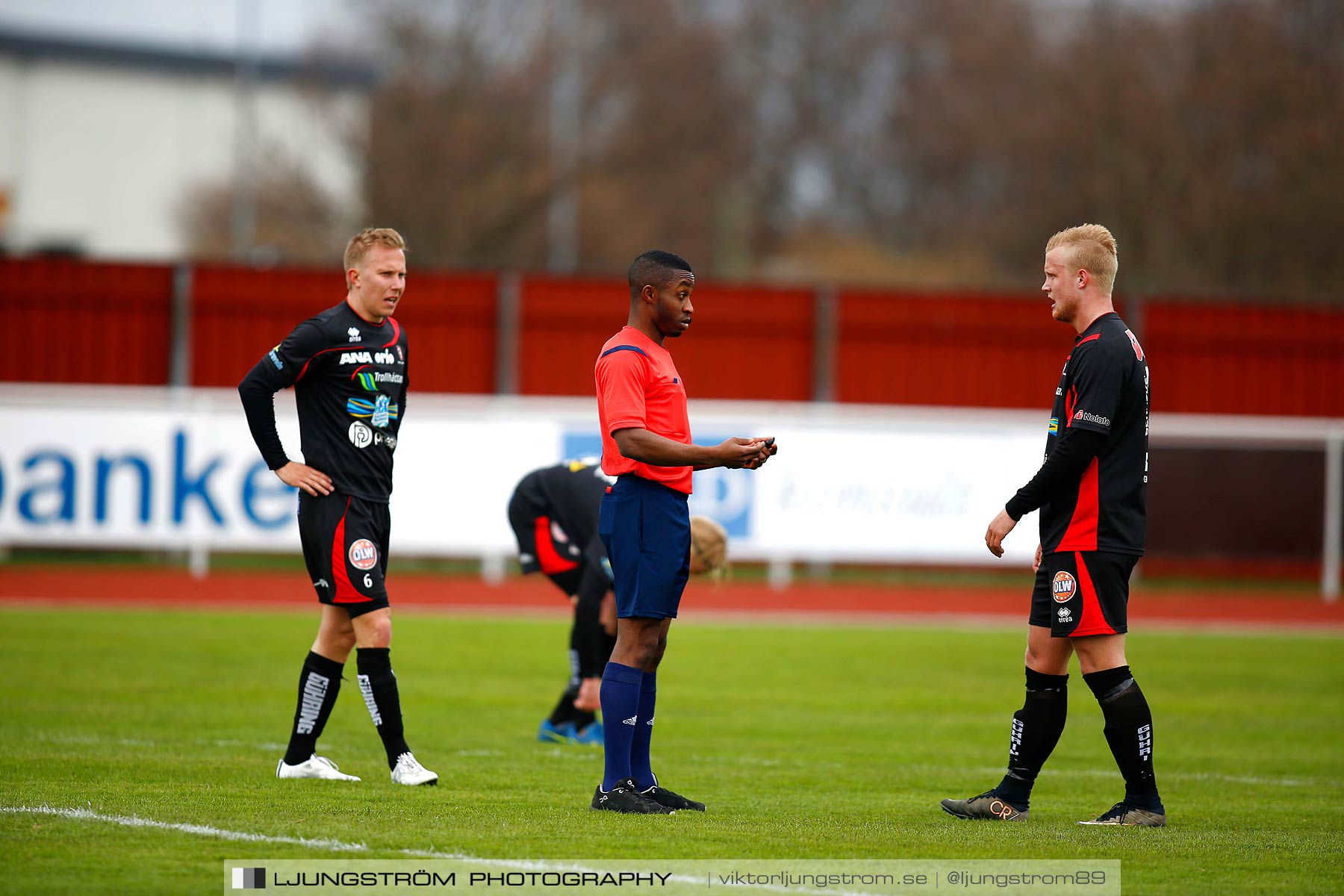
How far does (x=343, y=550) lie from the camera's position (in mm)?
6691

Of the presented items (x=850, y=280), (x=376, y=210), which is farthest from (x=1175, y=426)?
(x=850, y=280)

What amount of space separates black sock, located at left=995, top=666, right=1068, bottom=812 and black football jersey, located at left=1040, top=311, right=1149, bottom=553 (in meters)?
0.60

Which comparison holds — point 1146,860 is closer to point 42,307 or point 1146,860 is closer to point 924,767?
point 924,767

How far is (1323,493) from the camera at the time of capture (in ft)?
71.8

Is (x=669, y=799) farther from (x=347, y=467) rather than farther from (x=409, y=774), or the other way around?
(x=347, y=467)

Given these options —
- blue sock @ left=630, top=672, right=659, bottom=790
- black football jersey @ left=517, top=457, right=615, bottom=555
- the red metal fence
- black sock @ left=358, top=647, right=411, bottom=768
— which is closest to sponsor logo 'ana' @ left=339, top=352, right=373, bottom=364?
black sock @ left=358, top=647, right=411, bottom=768

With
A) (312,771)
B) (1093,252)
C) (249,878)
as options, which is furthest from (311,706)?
(1093,252)

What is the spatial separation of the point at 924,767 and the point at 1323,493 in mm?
16156

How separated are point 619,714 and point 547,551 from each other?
308cm

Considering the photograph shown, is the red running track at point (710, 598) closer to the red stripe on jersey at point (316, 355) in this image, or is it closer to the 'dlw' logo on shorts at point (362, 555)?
the 'dlw' logo on shorts at point (362, 555)

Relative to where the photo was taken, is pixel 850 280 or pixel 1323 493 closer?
pixel 1323 493

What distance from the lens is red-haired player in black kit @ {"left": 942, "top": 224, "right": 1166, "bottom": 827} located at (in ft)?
20.2

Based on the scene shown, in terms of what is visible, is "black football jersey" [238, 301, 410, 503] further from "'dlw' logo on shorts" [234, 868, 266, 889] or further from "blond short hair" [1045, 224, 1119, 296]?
"blond short hair" [1045, 224, 1119, 296]

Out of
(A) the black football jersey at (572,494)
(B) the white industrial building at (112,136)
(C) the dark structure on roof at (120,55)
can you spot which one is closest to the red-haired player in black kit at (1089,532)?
(A) the black football jersey at (572,494)
